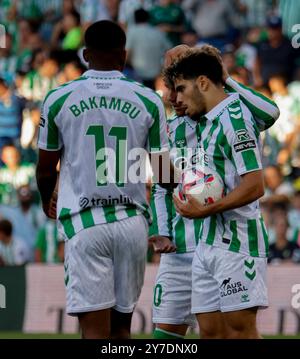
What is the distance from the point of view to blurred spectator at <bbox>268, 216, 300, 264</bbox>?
47.8 feet

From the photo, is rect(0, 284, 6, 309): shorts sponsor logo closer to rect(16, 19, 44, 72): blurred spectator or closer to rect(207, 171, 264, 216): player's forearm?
rect(16, 19, 44, 72): blurred spectator

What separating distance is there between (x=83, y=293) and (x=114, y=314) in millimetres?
269

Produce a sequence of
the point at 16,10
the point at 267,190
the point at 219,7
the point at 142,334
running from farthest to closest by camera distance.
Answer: the point at 16,10, the point at 219,7, the point at 267,190, the point at 142,334

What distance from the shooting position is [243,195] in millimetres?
6785

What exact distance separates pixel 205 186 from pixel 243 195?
321 millimetres

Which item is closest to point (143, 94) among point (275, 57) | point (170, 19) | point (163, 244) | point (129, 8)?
point (163, 244)

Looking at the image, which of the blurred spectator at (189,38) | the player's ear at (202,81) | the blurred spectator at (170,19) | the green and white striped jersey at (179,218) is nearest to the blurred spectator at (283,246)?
the blurred spectator at (189,38)

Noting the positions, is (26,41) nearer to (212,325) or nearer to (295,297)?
(295,297)

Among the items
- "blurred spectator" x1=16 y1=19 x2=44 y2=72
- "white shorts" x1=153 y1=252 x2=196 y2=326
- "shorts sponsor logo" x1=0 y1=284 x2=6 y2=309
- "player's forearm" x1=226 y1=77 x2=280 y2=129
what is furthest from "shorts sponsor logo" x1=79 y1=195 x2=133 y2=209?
"blurred spectator" x1=16 y1=19 x2=44 y2=72

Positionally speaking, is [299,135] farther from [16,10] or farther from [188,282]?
[188,282]

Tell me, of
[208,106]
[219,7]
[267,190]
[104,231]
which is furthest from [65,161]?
[219,7]

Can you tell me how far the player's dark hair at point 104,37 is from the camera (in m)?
6.93

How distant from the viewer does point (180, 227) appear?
8.16 m

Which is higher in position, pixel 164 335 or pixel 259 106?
pixel 259 106
